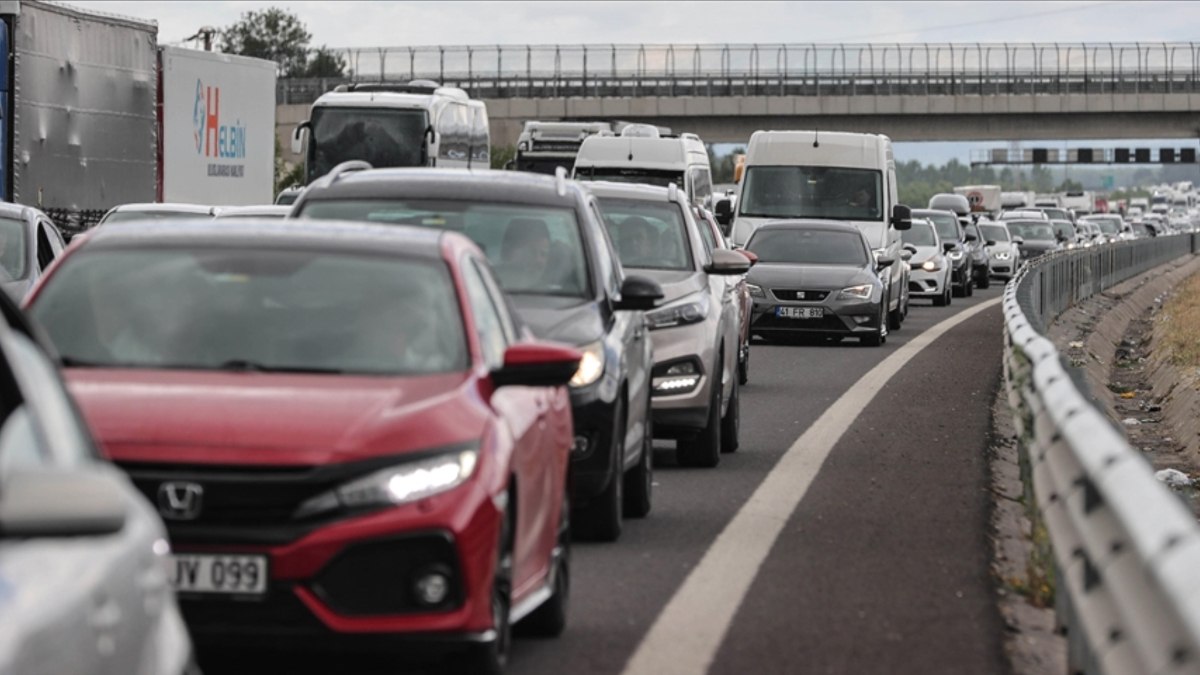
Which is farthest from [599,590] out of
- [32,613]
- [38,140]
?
[38,140]

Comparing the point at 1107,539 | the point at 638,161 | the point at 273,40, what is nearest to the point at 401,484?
the point at 1107,539

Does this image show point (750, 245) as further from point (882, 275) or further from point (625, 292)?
point (625, 292)

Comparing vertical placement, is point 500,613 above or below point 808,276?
below

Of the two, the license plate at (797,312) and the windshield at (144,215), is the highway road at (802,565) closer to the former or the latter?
the windshield at (144,215)

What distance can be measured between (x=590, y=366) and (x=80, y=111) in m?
21.1

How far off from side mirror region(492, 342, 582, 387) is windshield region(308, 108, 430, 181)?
117ft

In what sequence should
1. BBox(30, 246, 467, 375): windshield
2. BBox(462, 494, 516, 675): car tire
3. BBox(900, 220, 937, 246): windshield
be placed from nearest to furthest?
BBox(462, 494, 516, 675): car tire, BBox(30, 246, 467, 375): windshield, BBox(900, 220, 937, 246): windshield

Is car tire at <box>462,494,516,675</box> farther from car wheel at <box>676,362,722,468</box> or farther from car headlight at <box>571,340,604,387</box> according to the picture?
car wheel at <box>676,362,722,468</box>

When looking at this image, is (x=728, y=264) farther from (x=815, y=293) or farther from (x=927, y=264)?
(x=927, y=264)

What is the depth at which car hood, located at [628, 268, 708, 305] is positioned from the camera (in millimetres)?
15734

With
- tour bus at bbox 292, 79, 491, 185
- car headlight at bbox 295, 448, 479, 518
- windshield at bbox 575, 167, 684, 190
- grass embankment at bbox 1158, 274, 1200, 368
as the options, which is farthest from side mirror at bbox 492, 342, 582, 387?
tour bus at bbox 292, 79, 491, 185

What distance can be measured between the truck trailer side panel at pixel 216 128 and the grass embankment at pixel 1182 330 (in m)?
13.0

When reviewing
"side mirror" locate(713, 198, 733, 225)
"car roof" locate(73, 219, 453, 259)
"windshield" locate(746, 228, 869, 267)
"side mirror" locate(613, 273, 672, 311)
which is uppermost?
"side mirror" locate(713, 198, 733, 225)

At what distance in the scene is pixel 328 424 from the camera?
23.8ft
